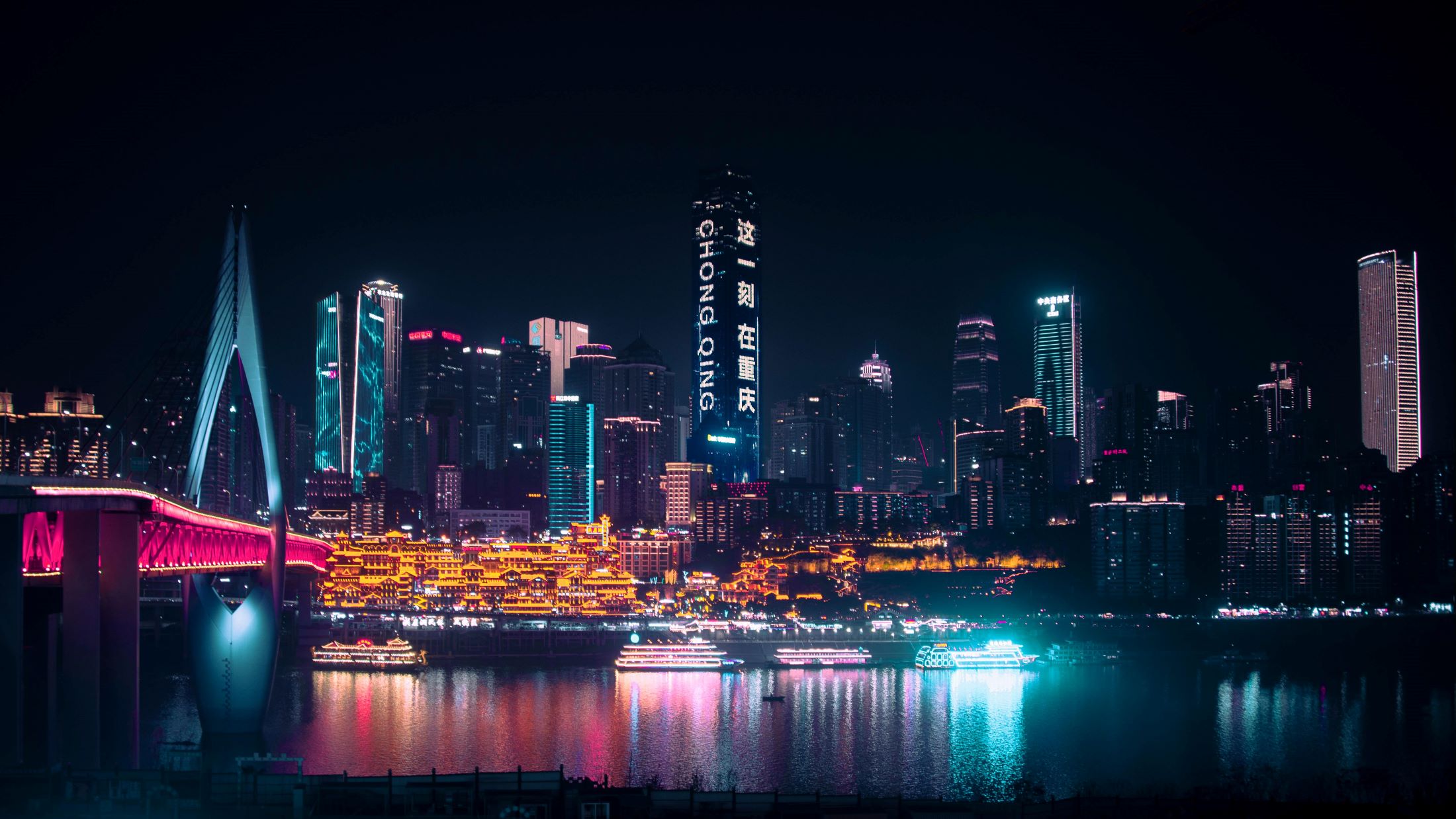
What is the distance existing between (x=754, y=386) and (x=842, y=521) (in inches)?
663

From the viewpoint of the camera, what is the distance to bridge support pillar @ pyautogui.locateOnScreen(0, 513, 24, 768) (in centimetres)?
1912

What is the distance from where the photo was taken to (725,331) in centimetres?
12100

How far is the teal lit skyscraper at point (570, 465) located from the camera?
123750 millimetres

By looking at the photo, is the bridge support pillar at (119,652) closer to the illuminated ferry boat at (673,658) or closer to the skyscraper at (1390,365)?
the illuminated ferry boat at (673,658)

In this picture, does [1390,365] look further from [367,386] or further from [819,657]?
[367,386]

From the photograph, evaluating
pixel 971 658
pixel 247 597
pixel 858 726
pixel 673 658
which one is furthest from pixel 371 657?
pixel 971 658

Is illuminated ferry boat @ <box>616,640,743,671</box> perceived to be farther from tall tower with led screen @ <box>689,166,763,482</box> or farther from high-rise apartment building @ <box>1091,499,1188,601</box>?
tall tower with led screen @ <box>689,166,763,482</box>

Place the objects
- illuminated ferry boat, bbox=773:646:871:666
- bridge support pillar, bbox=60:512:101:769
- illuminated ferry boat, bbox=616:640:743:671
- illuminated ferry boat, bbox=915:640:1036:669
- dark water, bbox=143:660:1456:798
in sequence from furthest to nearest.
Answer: illuminated ferry boat, bbox=773:646:871:666, illuminated ferry boat, bbox=915:640:1036:669, illuminated ferry boat, bbox=616:640:743:671, dark water, bbox=143:660:1456:798, bridge support pillar, bbox=60:512:101:769

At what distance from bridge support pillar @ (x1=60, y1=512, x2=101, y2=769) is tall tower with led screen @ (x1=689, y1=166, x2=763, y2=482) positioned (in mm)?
97475

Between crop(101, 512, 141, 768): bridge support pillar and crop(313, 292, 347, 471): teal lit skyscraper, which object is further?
crop(313, 292, 347, 471): teal lit skyscraper

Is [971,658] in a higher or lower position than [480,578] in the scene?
lower

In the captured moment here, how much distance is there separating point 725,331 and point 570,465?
22.2 m

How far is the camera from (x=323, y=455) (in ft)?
477

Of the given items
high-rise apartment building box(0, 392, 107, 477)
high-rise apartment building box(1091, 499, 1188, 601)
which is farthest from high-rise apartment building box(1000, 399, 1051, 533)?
high-rise apartment building box(0, 392, 107, 477)
